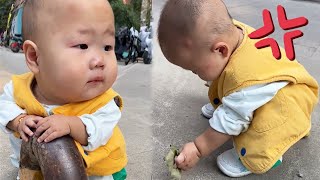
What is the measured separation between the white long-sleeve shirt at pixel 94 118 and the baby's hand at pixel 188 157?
30cm

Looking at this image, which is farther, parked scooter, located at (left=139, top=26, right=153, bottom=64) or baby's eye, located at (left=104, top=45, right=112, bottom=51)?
parked scooter, located at (left=139, top=26, right=153, bottom=64)

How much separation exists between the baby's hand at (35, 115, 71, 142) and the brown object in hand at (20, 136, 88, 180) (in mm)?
13

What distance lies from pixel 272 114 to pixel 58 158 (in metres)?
0.71

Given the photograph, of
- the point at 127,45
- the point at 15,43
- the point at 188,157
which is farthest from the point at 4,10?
the point at 188,157

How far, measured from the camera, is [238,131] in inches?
55.3

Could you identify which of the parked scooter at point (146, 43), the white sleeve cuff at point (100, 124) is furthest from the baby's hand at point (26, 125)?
the parked scooter at point (146, 43)

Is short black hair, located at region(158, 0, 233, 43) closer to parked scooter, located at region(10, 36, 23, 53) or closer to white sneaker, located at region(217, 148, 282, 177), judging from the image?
white sneaker, located at region(217, 148, 282, 177)

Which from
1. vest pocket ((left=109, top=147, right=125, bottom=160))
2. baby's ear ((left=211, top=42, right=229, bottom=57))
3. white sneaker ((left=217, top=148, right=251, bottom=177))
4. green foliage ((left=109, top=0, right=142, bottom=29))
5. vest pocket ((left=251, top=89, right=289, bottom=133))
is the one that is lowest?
green foliage ((left=109, top=0, right=142, bottom=29))

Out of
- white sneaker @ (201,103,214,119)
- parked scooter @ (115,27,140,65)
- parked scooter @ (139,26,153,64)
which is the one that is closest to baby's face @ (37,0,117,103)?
white sneaker @ (201,103,214,119)

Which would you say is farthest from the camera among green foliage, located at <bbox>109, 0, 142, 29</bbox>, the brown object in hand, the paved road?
green foliage, located at <bbox>109, 0, 142, 29</bbox>

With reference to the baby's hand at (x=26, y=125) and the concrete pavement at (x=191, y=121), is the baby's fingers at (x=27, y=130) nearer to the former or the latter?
the baby's hand at (x=26, y=125)

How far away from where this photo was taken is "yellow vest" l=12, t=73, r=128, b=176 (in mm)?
1179

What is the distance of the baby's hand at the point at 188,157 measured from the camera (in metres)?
1.39

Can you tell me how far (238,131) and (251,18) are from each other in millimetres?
1926
